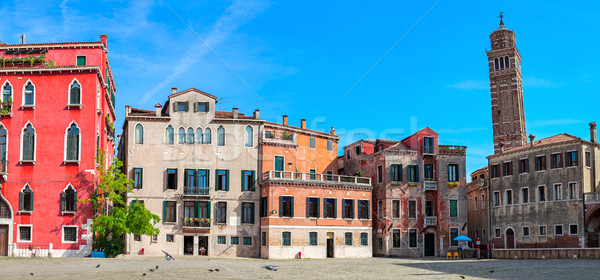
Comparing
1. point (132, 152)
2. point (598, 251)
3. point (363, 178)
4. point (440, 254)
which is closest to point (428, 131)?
point (363, 178)

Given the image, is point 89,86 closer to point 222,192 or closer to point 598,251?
point 222,192

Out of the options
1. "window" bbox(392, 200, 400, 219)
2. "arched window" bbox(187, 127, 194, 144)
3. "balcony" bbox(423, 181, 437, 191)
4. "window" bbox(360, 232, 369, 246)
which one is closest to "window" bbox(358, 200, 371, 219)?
"window" bbox(360, 232, 369, 246)

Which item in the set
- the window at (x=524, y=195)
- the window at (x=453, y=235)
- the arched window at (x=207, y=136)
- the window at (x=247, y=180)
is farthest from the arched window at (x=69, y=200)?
the window at (x=524, y=195)

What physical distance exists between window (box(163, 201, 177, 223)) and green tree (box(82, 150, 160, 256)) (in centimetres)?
316

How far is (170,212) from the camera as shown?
48812 mm

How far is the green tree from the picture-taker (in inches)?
1641

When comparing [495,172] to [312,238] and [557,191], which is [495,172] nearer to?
[557,191]

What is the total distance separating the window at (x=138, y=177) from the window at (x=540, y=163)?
3282cm

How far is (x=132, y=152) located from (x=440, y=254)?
27.2 meters

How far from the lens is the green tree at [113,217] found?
41.7 meters

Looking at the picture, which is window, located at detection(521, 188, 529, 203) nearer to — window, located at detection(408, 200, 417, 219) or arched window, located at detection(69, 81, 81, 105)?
window, located at detection(408, 200, 417, 219)

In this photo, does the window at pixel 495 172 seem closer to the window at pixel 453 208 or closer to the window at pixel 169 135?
the window at pixel 453 208

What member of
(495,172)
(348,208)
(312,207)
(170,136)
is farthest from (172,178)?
(495,172)

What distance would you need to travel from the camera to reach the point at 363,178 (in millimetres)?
54906
